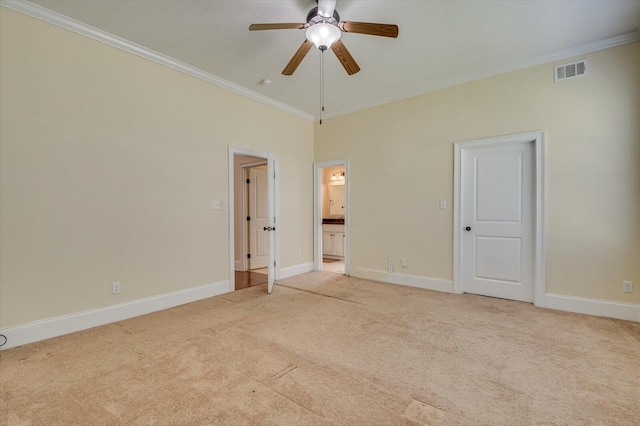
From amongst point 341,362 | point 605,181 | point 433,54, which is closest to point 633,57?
point 605,181

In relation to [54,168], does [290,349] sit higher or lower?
lower

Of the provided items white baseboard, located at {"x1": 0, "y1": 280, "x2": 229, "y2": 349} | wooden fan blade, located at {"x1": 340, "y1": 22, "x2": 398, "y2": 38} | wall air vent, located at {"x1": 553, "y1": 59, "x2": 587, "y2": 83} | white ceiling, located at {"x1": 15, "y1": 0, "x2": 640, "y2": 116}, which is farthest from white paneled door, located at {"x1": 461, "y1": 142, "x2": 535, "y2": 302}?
white baseboard, located at {"x1": 0, "y1": 280, "x2": 229, "y2": 349}

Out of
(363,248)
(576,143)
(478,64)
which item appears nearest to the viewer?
(576,143)

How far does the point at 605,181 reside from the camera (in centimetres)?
304

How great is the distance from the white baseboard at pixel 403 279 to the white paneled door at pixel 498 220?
293 millimetres

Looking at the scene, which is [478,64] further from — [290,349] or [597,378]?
[290,349]

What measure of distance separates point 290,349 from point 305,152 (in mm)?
3789

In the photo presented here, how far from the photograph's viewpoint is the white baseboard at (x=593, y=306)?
2920mm

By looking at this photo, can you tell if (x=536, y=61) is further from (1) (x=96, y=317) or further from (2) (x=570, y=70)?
(1) (x=96, y=317)

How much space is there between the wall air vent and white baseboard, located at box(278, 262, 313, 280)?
14.5 ft

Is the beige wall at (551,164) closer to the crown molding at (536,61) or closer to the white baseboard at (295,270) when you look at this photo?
the crown molding at (536,61)

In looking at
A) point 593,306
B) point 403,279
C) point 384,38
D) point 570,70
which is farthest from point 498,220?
point 384,38

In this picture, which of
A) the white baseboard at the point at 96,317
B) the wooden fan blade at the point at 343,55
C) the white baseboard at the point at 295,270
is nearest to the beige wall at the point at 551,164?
the white baseboard at the point at 295,270

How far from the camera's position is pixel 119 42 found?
2963 mm
